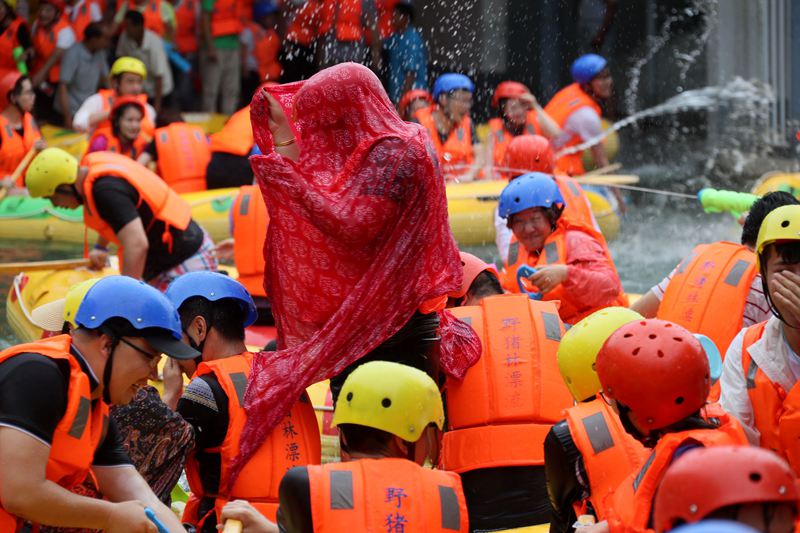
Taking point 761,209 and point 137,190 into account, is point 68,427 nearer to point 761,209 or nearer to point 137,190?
point 761,209

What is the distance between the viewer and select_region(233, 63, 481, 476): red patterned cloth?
3.84 metres

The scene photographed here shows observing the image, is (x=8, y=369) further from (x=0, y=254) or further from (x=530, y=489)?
(x=0, y=254)

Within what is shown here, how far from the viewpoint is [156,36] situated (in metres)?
14.2

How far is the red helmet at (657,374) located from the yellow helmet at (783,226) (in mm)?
779

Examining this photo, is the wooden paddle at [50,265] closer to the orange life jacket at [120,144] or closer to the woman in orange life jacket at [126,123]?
the woman in orange life jacket at [126,123]

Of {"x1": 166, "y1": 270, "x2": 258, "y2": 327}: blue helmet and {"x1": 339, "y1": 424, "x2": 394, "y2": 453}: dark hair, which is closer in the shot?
{"x1": 339, "y1": 424, "x2": 394, "y2": 453}: dark hair

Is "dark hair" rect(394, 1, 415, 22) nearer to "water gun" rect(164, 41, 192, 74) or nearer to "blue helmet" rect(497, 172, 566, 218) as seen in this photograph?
"water gun" rect(164, 41, 192, 74)

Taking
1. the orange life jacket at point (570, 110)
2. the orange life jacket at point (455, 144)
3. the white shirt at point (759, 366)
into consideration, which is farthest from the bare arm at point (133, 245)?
the orange life jacket at point (570, 110)

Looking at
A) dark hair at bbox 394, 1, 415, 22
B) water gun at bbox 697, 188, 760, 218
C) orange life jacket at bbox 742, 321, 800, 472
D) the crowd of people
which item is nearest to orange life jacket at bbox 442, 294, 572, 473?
the crowd of people

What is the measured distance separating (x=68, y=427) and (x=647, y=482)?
1.40 m

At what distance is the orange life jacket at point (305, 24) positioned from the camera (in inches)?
562

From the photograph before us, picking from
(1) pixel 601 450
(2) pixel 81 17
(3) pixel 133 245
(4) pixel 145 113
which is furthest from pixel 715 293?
(2) pixel 81 17

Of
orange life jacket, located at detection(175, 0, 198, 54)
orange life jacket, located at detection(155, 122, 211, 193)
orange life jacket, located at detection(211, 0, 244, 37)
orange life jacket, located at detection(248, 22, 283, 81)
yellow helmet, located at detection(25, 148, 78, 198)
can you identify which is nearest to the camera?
yellow helmet, located at detection(25, 148, 78, 198)

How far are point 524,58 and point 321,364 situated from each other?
13.6 m
